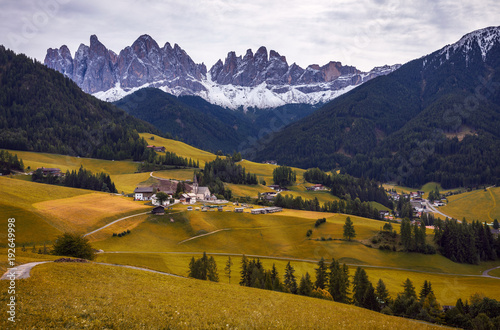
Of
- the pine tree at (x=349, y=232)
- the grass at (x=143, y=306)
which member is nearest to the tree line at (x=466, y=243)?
the pine tree at (x=349, y=232)

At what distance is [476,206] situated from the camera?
564 feet

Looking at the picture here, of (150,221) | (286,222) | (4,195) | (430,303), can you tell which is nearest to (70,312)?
(430,303)

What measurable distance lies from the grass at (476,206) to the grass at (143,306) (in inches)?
6252

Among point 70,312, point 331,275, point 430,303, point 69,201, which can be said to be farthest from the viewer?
point 69,201

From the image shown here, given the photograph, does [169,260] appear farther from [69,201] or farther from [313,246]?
[69,201]

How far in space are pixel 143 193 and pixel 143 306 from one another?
3921 inches

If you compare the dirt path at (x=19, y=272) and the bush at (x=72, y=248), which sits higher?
the dirt path at (x=19, y=272)

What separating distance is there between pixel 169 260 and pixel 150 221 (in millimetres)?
26462

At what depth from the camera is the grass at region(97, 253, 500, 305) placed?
63.5 metres

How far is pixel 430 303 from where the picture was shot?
56.9m

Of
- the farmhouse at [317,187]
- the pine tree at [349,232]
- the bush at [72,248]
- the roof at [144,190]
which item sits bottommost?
the pine tree at [349,232]

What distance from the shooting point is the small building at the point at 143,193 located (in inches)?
4670

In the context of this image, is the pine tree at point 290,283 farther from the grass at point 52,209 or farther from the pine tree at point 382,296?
the grass at point 52,209

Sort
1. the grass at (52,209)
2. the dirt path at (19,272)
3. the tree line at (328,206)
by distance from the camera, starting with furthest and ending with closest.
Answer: the tree line at (328,206) → the grass at (52,209) → the dirt path at (19,272)
